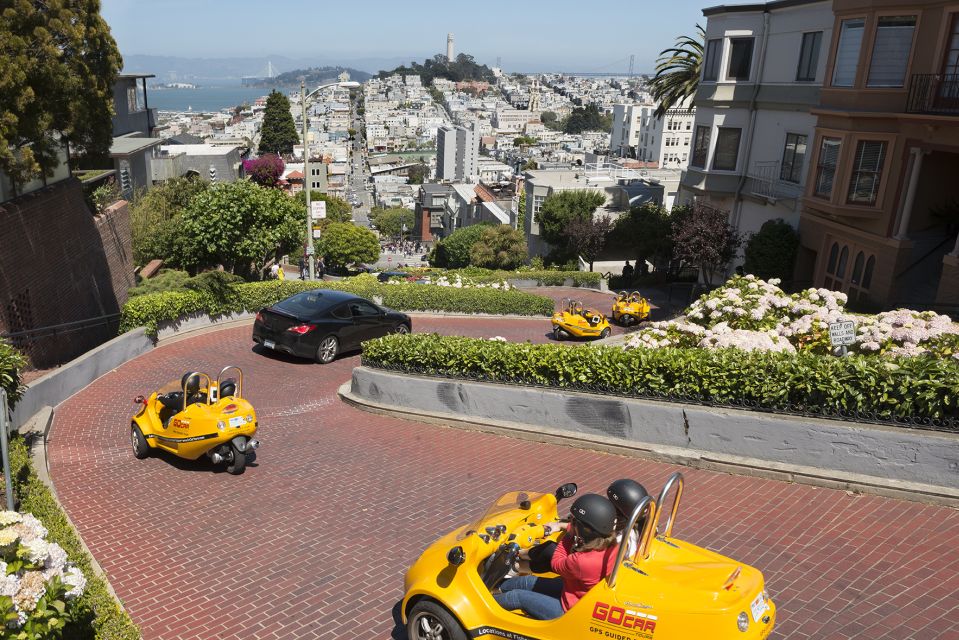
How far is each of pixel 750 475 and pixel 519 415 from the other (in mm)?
A: 3497

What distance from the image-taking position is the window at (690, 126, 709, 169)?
30391mm

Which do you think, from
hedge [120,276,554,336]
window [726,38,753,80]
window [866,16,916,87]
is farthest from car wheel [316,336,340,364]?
window [726,38,753,80]

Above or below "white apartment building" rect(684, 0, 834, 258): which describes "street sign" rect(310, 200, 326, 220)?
below

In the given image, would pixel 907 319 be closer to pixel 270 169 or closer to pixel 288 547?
pixel 288 547

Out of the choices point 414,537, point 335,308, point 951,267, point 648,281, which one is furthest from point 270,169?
point 414,537

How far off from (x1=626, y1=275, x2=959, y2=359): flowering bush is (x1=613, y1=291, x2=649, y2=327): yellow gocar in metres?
9.96

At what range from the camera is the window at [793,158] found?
26520 mm

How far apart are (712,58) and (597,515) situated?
95.3 feet

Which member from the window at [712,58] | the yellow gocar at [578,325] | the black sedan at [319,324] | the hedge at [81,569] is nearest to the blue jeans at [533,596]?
the hedge at [81,569]

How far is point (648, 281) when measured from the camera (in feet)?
115

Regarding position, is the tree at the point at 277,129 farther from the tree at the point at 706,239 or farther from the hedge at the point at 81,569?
the hedge at the point at 81,569

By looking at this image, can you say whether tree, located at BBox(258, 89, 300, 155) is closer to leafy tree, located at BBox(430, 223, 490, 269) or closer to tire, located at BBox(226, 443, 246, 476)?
leafy tree, located at BBox(430, 223, 490, 269)

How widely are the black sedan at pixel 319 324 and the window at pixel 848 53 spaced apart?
15.0 metres

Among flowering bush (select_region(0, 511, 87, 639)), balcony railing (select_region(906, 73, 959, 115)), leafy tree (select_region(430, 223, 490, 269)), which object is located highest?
balcony railing (select_region(906, 73, 959, 115))
